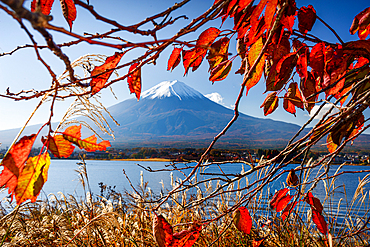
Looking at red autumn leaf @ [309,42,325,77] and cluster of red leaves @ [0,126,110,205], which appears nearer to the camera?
cluster of red leaves @ [0,126,110,205]

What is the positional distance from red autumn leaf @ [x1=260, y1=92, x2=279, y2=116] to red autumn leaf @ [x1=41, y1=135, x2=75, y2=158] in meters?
0.45

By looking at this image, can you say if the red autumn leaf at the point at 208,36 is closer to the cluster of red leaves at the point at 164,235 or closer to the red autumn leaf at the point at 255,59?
the red autumn leaf at the point at 255,59

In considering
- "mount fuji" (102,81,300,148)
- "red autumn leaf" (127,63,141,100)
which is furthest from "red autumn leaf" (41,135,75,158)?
"mount fuji" (102,81,300,148)

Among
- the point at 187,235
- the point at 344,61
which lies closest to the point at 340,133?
the point at 344,61

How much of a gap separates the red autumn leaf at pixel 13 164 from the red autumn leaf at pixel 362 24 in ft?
2.18

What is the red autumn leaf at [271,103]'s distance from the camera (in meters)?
0.54

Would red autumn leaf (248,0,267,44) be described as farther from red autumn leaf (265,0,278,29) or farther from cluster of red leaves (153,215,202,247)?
cluster of red leaves (153,215,202,247)

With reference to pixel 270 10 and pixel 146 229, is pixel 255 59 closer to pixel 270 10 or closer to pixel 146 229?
pixel 270 10

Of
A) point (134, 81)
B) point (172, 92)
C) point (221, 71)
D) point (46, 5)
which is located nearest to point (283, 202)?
point (221, 71)

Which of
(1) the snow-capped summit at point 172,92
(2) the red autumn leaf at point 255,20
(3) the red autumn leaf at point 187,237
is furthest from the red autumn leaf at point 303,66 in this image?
(1) the snow-capped summit at point 172,92

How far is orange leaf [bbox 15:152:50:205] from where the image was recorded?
0.81 feet

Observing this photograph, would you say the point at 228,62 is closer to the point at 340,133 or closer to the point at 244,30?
the point at 244,30

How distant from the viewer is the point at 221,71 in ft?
1.49

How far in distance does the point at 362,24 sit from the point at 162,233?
1.98 ft
